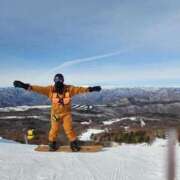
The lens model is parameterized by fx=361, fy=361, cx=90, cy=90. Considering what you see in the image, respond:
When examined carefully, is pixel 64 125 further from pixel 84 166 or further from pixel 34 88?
pixel 84 166

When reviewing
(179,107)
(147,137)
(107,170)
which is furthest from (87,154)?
(179,107)

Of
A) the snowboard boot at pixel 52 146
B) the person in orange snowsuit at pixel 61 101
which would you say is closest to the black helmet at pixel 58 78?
the person in orange snowsuit at pixel 61 101

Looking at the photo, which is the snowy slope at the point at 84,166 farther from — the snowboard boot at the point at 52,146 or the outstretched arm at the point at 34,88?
the outstretched arm at the point at 34,88

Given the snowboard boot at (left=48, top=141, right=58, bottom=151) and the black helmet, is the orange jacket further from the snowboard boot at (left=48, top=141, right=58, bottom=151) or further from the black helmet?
the snowboard boot at (left=48, top=141, right=58, bottom=151)

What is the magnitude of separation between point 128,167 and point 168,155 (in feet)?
19.2

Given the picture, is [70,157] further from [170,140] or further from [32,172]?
[170,140]

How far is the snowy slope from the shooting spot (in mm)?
6523

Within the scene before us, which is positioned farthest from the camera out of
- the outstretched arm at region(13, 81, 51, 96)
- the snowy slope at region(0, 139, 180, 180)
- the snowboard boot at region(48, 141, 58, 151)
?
the snowboard boot at region(48, 141, 58, 151)

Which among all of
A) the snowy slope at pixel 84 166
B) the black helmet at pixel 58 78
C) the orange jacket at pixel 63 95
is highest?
the black helmet at pixel 58 78

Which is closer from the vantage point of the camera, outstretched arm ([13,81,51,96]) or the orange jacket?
outstretched arm ([13,81,51,96])

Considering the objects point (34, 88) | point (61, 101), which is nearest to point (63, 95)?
point (61, 101)

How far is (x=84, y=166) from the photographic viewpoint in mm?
7516

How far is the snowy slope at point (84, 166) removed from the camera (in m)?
6.52

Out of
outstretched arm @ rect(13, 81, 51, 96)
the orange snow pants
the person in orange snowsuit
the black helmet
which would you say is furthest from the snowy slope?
the black helmet
